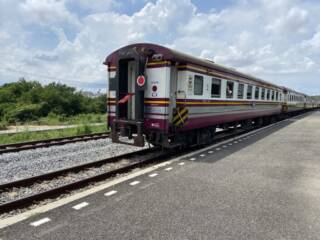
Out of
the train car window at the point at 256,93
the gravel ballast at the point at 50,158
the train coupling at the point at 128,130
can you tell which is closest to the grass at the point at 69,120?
the train car window at the point at 256,93

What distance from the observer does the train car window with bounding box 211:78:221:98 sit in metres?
10.1

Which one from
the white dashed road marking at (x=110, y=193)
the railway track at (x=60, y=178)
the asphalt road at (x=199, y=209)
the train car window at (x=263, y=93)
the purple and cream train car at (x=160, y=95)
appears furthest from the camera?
the train car window at (x=263, y=93)

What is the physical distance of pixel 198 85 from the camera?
30.0 ft

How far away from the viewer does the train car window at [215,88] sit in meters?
10.1

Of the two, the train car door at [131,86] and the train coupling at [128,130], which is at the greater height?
the train car door at [131,86]

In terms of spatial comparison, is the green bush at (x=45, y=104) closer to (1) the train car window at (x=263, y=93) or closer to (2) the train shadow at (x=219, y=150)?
(1) the train car window at (x=263, y=93)

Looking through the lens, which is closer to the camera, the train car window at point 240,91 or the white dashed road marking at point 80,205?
the white dashed road marking at point 80,205

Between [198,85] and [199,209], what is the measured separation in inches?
209

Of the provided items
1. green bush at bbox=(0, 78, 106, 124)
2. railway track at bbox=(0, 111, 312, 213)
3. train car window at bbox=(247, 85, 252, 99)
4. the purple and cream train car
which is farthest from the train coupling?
green bush at bbox=(0, 78, 106, 124)

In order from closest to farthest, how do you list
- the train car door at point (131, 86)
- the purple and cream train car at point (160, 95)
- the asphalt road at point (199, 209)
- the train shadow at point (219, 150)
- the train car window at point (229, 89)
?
1. the asphalt road at point (199, 209)
2. the purple and cream train car at point (160, 95)
3. the train shadow at point (219, 150)
4. the train car door at point (131, 86)
5. the train car window at point (229, 89)

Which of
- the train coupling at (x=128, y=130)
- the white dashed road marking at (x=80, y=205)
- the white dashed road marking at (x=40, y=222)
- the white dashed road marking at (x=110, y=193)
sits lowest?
the white dashed road marking at (x=40, y=222)

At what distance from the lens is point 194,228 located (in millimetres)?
3930

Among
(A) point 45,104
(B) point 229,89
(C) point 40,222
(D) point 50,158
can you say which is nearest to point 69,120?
(A) point 45,104

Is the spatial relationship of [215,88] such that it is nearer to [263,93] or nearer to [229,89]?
[229,89]
